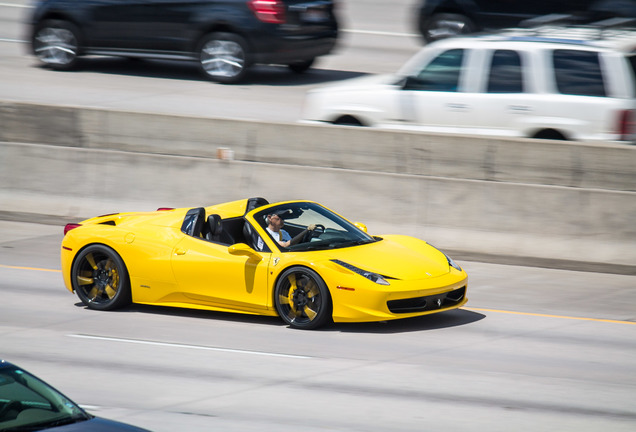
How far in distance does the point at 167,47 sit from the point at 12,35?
7.97 metres

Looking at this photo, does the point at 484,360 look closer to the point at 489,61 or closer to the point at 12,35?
the point at 489,61

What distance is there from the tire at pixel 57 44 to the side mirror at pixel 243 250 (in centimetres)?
1192

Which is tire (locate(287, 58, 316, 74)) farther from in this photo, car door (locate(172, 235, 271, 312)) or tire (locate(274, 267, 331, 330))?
tire (locate(274, 267, 331, 330))

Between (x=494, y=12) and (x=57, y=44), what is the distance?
9187mm

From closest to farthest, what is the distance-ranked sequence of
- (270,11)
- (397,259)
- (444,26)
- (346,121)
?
(397,259) → (346,121) → (270,11) → (444,26)

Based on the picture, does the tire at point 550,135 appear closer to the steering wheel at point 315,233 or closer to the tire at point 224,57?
Answer: the steering wheel at point 315,233

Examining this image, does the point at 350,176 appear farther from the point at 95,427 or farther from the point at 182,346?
the point at 95,427

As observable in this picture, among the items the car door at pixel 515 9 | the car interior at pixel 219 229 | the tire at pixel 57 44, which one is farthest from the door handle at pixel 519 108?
the tire at pixel 57 44

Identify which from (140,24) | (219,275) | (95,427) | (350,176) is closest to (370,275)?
(219,275)

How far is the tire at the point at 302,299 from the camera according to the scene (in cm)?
998

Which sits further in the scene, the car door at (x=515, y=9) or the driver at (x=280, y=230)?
the car door at (x=515, y=9)

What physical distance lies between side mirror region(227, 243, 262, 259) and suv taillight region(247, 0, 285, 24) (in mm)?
9786

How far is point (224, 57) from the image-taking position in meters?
20.1

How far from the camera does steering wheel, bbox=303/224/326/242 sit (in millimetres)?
10609
